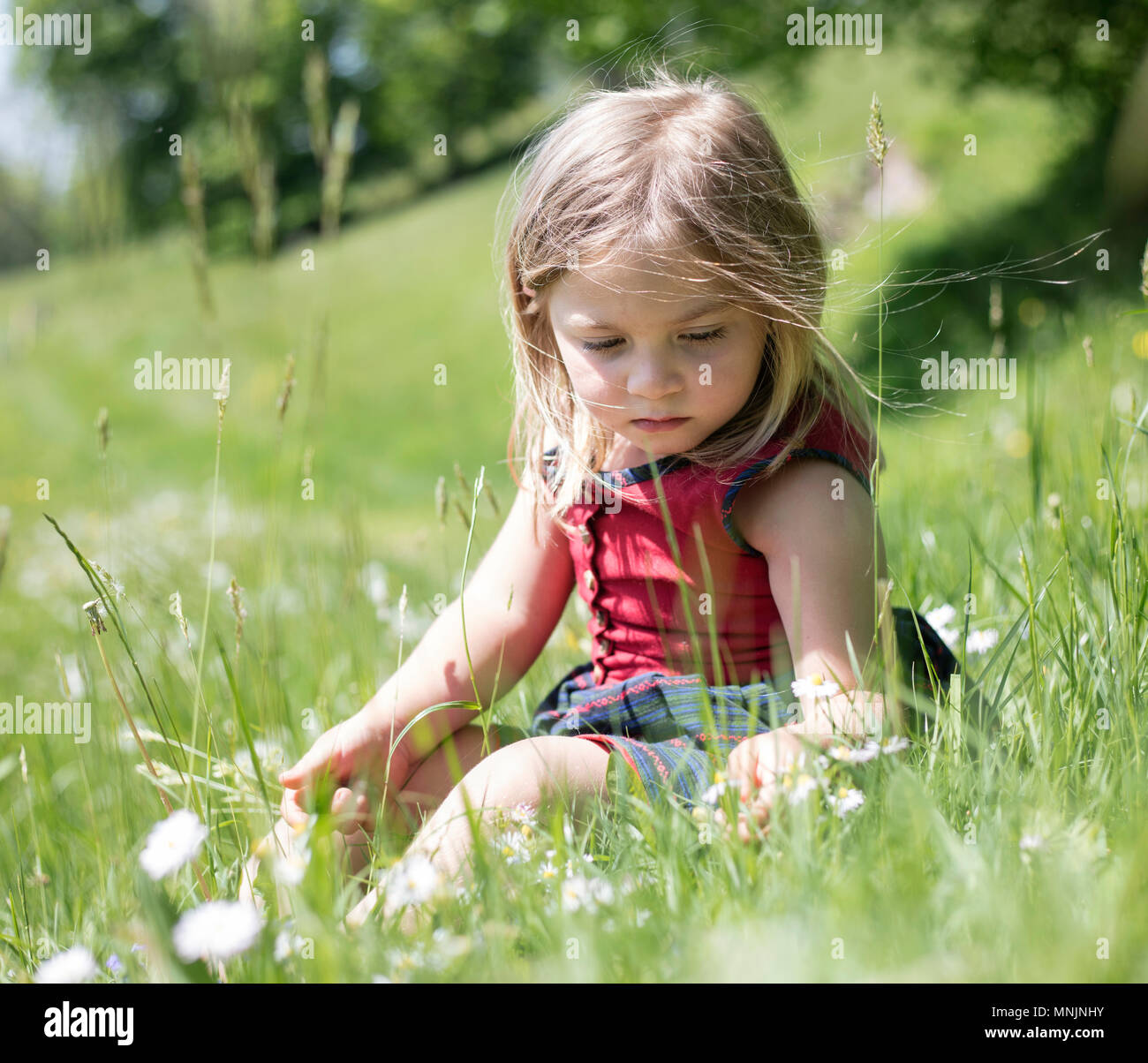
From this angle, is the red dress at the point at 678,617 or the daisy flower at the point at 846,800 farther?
the red dress at the point at 678,617

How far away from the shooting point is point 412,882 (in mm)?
1300

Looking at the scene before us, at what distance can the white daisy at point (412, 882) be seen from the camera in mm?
1264

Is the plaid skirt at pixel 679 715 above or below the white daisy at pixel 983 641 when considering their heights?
below

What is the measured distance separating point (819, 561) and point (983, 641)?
0.51m

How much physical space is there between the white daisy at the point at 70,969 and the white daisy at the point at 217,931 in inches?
6.7

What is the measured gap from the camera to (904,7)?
7.56 meters

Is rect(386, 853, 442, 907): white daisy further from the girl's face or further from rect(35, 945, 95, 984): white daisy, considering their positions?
the girl's face

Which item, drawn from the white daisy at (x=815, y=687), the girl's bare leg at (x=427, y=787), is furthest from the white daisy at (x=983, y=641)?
the girl's bare leg at (x=427, y=787)

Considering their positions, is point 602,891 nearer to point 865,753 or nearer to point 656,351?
point 865,753

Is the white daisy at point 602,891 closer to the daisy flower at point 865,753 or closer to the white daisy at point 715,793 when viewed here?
the white daisy at point 715,793

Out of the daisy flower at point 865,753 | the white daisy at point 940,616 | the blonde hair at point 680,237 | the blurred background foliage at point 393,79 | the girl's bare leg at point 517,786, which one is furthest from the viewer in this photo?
the blurred background foliage at point 393,79

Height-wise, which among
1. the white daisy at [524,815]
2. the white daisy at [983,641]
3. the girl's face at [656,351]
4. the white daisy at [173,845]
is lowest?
the white daisy at [524,815]

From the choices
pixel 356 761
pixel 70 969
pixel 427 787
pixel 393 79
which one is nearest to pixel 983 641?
pixel 427 787
